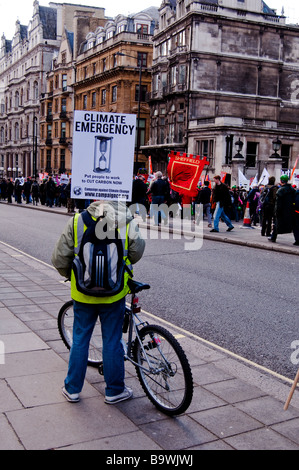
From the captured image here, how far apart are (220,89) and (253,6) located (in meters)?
7.71

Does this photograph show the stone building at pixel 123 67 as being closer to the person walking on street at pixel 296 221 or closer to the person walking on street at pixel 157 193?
the person walking on street at pixel 157 193

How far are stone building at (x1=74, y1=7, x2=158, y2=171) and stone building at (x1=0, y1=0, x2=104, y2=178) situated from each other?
928 cm

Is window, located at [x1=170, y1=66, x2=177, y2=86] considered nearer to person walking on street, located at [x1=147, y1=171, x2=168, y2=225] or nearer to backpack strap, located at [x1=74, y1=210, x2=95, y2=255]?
person walking on street, located at [x1=147, y1=171, x2=168, y2=225]

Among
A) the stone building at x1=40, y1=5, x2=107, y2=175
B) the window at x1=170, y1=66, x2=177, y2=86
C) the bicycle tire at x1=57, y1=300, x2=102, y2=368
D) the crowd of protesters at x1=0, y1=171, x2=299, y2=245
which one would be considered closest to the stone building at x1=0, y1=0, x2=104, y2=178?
the stone building at x1=40, y1=5, x2=107, y2=175

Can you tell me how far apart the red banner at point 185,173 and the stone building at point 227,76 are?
1999cm

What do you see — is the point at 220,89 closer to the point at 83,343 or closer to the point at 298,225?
the point at 298,225

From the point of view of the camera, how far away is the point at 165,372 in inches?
154

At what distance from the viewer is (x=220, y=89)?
44156mm

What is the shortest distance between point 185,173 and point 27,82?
225 feet

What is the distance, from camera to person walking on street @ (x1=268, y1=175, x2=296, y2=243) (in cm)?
1394

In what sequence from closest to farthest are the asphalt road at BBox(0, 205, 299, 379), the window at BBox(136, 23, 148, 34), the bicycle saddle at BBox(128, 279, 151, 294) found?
1. the bicycle saddle at BBox(128, 279, 151, 294)
2. the asphalt road at BBox(0, 205, 299, 379)
3. the window at BBox(136, 23, 148, 34)

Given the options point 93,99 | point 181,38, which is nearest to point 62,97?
point 93,99
